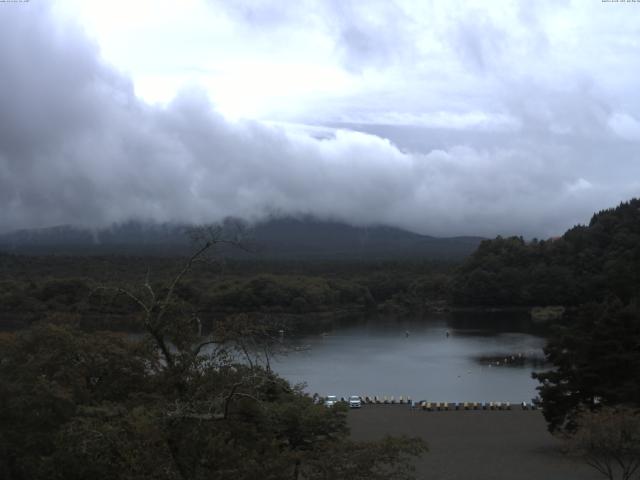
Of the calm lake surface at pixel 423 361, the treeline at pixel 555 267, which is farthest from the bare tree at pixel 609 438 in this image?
the treeline at pixel 555 267

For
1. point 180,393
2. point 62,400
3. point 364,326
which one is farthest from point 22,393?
point 364,326

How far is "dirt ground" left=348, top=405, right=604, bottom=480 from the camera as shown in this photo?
39.9 ft

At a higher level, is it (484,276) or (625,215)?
(625,215)

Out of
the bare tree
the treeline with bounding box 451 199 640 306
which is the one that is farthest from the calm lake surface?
the bare tree

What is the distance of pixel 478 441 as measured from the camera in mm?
15078

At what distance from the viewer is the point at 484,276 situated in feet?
182

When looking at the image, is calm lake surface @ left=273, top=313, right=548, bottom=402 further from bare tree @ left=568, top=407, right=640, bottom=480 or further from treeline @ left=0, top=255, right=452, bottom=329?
bare tree @ left=568, top=407, right=640, bottom=480

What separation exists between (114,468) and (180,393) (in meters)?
0.90

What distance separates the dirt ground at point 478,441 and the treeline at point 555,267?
33.2 meters

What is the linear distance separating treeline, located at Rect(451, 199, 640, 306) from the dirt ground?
1306 inches

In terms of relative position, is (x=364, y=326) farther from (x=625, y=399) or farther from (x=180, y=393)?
(x=180, y=393)

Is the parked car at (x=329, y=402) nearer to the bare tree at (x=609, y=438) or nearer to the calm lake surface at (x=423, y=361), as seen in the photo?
the calm lake surface at (x=423, y=361)

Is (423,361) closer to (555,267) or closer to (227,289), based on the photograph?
(227,289)

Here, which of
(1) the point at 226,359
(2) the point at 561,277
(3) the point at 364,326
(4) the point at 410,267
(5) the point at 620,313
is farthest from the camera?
(4) the point at 410,267
